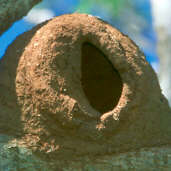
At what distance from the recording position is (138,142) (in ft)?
13.8

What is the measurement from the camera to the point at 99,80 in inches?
203

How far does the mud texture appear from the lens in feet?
12.6

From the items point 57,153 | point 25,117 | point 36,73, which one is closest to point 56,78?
point 36,73

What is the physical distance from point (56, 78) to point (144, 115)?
1.20 meters

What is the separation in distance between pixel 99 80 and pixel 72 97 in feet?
4.19

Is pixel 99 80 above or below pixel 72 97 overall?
above

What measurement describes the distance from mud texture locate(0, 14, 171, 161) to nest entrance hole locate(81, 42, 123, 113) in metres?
0.24

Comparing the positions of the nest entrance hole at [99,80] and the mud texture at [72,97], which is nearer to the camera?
the mud texture at [72,97]

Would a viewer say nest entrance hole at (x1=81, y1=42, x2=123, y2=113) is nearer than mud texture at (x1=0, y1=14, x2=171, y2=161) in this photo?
No

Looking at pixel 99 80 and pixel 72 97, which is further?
pixel 99 80

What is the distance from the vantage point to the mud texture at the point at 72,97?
12.6 ft

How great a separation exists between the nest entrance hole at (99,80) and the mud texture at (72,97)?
244mm

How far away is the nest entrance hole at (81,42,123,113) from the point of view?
4.88 meters

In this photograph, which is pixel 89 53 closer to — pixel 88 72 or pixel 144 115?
pixel 88 72
